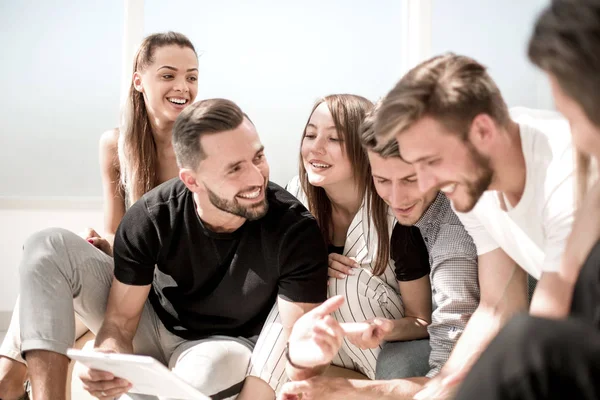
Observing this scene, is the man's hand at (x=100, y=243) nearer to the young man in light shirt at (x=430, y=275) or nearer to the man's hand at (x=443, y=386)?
the young man in light shirt at (x=430, y=275)

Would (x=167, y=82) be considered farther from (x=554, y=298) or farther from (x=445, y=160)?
(x=554, y=298)

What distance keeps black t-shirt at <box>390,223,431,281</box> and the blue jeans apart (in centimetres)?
18

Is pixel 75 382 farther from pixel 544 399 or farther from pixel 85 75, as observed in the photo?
pixel 85 75

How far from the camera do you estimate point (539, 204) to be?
4.88ft

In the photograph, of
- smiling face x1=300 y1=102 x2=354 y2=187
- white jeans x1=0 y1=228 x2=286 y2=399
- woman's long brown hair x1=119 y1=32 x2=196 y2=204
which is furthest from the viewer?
woman's long brown hair x1=119 y1=32 x2=196 y2=204

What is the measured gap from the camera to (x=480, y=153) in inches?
57.1

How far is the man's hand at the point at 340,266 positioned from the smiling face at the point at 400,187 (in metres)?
0.20

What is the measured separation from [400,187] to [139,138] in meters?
1.05

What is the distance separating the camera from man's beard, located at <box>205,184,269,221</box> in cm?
191

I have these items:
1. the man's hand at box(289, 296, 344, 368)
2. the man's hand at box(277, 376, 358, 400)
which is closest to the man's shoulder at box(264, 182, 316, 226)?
the man's hand at box(289, 296, 344, 368)

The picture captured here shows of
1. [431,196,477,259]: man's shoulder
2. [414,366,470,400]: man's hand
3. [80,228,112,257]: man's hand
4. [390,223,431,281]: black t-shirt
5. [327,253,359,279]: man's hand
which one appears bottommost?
[414,366,470,400]: man's hand

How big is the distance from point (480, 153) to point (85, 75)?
2841 millimetres

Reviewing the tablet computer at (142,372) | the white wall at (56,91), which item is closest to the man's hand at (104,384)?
the tablet computer at (142,372)

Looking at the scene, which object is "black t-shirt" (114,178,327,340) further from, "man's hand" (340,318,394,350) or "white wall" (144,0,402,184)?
"white wall" (144,0,402,184)
